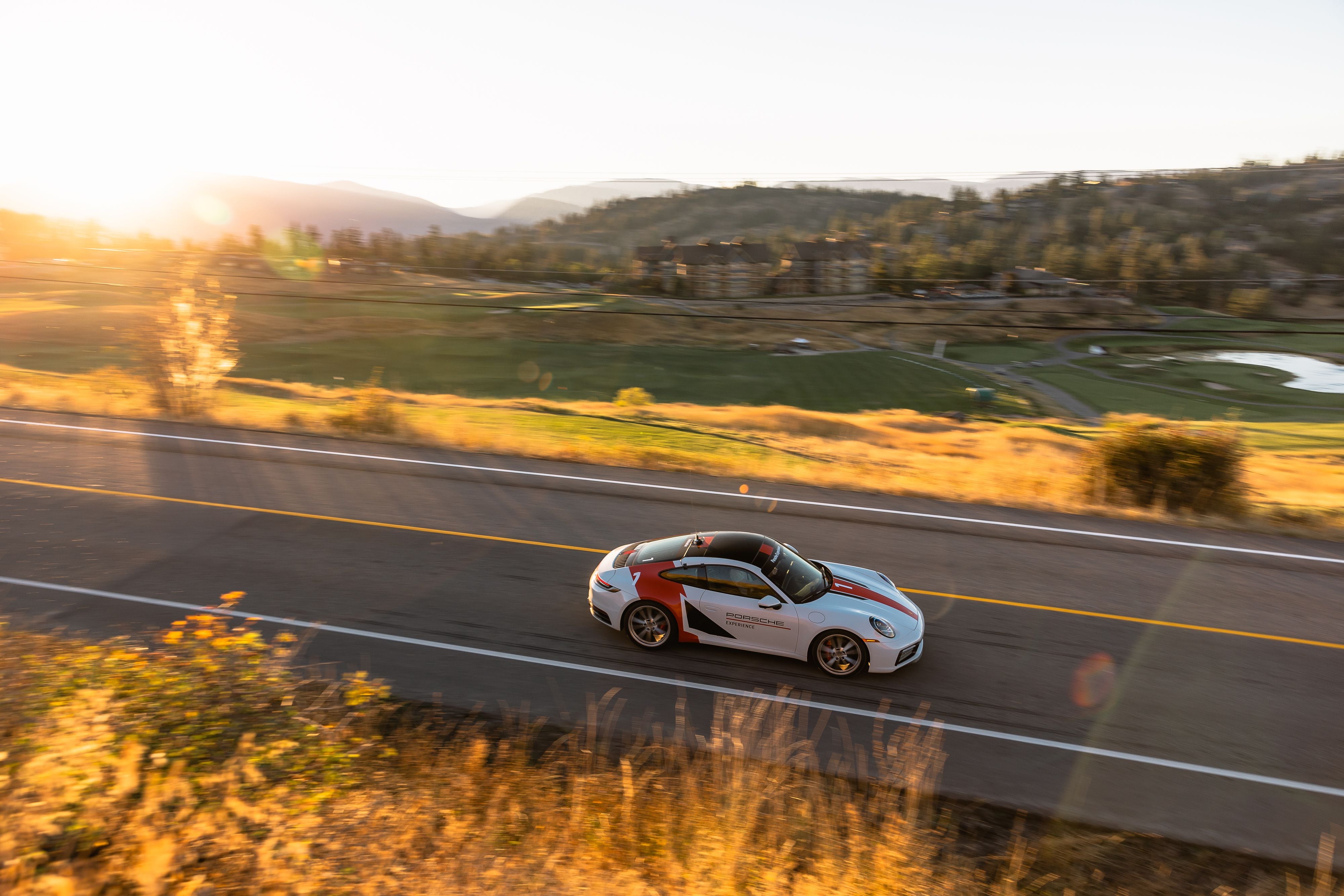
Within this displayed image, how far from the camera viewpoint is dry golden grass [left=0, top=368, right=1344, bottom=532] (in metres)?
16.3

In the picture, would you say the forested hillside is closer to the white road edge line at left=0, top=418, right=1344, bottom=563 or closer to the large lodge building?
the large lodge building

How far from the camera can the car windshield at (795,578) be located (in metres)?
8.30

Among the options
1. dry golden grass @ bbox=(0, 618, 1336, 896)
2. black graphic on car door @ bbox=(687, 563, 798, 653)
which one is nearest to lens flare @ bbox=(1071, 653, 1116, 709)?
dry golden grass @ bbox=(0, 618, 1336, 896)

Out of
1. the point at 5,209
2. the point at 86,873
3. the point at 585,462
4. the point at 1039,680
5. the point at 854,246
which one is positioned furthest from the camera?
the point at 854,246

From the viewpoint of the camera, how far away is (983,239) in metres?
148

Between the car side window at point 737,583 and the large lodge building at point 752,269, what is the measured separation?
82999 millimetres

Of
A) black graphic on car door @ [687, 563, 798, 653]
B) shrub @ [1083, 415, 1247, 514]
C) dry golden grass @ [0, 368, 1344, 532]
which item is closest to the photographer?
black graphic on car door @ [687, 563, 798, 653]

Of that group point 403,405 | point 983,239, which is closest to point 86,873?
point 403,405

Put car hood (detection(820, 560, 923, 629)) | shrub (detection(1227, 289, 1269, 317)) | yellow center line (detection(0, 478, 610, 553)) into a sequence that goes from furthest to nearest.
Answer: shrub (detection(1227, 289, 1269, 317))
yellow center line (detection(0, 478, 610, 553))
car hood (detection(820, 560, 923, 629))

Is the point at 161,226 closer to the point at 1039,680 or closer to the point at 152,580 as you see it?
the point at 152,580

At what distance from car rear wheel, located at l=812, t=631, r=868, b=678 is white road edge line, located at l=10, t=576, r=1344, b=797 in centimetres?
52

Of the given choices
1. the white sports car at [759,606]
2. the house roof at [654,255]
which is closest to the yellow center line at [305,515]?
the white sports car at [759,606]

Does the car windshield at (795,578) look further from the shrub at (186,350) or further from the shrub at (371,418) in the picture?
the shrub at (186,350)

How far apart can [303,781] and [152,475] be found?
40.5 ft
